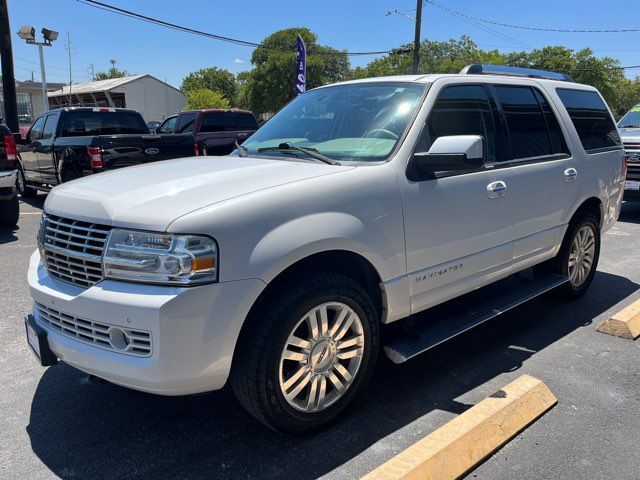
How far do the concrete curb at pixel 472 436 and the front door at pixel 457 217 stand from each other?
705mm

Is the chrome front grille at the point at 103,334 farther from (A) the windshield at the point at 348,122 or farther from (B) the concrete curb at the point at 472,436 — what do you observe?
(A) the windshield at the point at 348,122

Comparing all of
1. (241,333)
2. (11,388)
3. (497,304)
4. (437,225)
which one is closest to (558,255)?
(497,304)

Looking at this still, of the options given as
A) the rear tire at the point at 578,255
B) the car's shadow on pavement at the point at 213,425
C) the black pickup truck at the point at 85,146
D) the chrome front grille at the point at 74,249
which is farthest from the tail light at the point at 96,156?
the rear tire at the point at 578,255

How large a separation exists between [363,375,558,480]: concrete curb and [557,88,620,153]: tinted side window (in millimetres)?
2588

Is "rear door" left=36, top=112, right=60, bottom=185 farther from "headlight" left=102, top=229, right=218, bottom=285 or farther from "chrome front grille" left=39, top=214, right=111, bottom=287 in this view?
"headlight" left=102, top=229, right=218, bottom=285

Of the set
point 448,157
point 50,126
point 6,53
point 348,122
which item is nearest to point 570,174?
point 448,157

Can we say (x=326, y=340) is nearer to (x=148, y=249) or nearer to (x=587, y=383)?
(x=148, y=249)

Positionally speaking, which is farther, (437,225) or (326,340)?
(437,225)

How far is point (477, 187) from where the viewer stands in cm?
344

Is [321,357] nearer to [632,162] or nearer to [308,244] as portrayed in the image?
[308,244]

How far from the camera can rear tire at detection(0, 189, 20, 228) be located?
7684mm

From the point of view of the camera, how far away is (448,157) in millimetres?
2932

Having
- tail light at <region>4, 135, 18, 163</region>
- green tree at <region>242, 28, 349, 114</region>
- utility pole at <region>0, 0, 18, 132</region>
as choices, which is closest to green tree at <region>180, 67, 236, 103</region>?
green tree at <region>242, 28, 349, 114</region>

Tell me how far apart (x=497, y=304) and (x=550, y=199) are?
97cm
